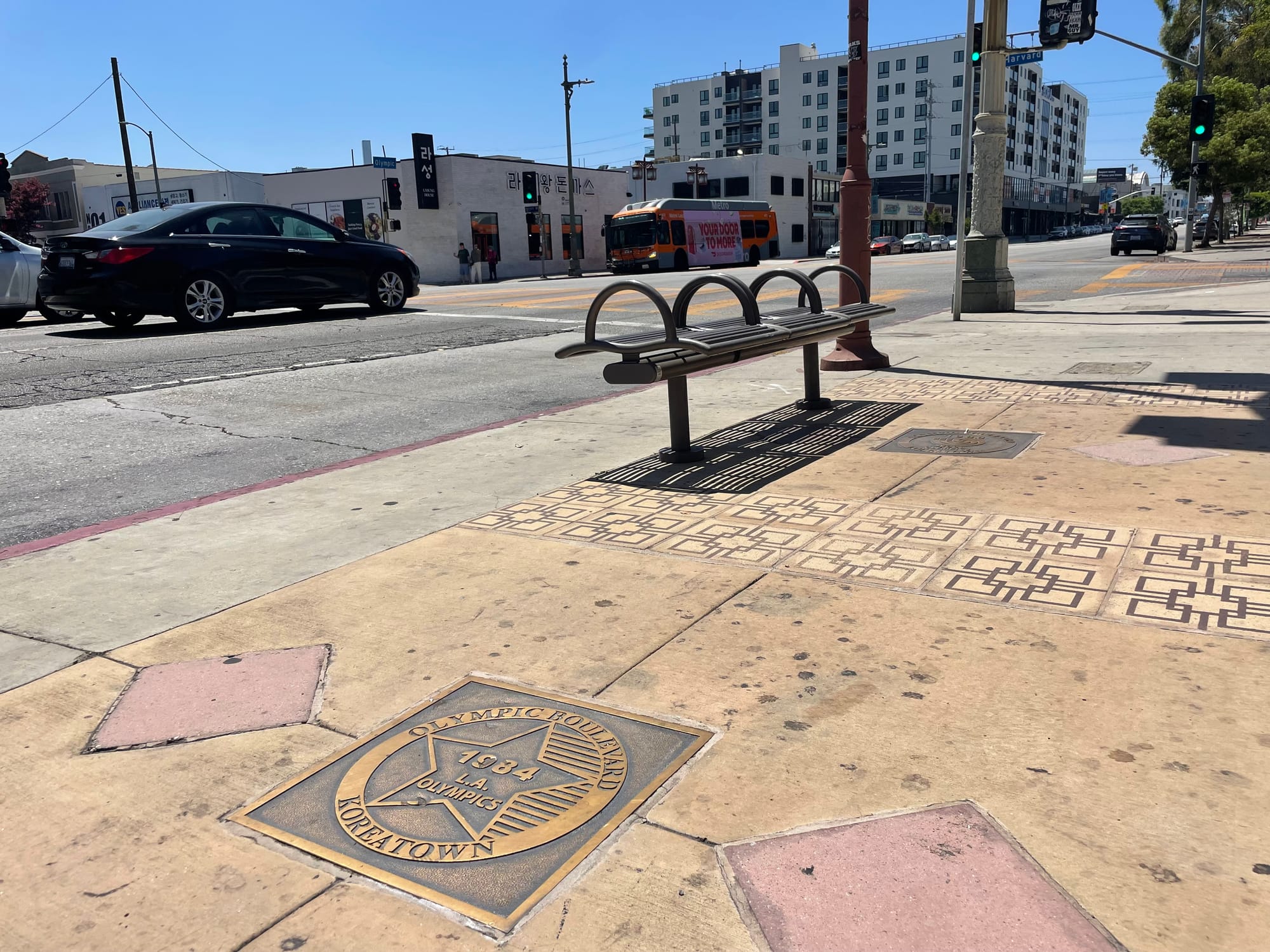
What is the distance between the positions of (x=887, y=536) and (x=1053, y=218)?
155534 millimetres

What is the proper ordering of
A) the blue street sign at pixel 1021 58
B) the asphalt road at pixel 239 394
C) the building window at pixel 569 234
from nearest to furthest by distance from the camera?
the asphalt road at pixel 239 394 < the blue street sign at pixel 1021 58 < the building window at pixel 569 234

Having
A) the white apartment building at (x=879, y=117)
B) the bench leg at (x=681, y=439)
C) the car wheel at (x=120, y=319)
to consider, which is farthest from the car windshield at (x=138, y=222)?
the white apartment building at (x=879, y=117)

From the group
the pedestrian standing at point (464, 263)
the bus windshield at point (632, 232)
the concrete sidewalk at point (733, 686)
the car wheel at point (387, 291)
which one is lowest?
the concrete sidewalk at point (733, 686)

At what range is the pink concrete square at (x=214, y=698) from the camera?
2764 millimetres

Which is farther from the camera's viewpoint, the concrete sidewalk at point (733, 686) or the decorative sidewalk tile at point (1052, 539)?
the decorative sidewalk tile at point (1052, 539)

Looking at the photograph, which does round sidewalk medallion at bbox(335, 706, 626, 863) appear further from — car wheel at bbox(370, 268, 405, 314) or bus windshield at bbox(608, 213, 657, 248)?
bus windshield at bbox(608, 213, 657, 248)

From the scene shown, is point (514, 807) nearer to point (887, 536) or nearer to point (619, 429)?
point (887, 536)

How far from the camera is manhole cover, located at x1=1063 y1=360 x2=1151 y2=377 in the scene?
830 centimetres

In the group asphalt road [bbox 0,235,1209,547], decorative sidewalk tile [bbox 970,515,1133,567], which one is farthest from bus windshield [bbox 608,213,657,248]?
decorative sidewalk tile [bbox 970,515,1133,567]

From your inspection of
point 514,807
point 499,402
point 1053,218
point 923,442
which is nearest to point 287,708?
point 514,807

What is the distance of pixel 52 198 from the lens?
73500 millimetres

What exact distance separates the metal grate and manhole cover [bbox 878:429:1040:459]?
298 mm

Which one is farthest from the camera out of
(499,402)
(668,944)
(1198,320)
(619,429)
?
(1198,320)

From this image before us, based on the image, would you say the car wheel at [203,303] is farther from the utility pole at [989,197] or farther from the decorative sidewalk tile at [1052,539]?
the decorative sidewalk tile at [1052,539]
